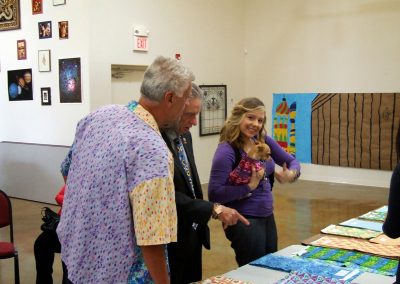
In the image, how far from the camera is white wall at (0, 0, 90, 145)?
249 inches

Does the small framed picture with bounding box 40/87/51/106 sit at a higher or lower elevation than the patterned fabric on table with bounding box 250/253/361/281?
higher

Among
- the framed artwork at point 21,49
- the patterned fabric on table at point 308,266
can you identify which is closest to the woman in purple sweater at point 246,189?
the patterned fabric on table at point 308,266

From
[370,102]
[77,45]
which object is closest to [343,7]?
[370,102]

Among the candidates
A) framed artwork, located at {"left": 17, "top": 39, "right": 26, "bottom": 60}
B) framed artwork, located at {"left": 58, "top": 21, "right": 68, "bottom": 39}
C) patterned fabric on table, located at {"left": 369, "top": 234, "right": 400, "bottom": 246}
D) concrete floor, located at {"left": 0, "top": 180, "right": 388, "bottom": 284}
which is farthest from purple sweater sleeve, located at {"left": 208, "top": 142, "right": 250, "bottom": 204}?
framed artwork, located at {"left": 17, "top": 39, "right": 26, "bottom": 60}

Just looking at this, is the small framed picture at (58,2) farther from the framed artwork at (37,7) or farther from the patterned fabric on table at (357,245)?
the patterned fabric on table at (357,245)

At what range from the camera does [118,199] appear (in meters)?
1.55

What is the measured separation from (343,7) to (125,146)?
721 cm

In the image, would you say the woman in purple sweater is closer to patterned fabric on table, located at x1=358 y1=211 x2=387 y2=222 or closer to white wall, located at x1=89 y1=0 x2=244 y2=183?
patterned fabric on table, located at x1=358 y1=211 x2=387 y2=222

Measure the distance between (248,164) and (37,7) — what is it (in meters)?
5.12

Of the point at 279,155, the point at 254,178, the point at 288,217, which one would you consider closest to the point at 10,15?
the point at 288,217

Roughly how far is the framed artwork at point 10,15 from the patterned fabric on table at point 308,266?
229 inches

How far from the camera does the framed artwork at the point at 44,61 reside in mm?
6660

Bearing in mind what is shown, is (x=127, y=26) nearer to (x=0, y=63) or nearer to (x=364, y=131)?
(x=0, y=63)

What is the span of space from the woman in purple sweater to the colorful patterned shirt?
105 cm
